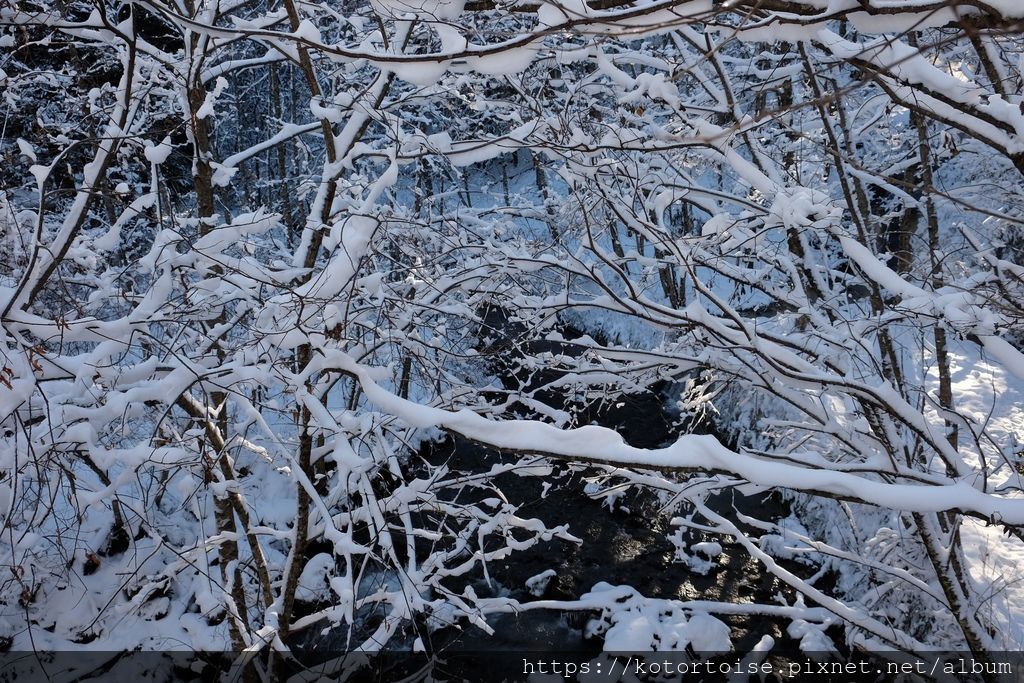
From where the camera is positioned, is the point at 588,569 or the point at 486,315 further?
the point at 588,569

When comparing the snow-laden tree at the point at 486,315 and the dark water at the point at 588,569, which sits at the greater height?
the snow-laden tree at the point at 486,315

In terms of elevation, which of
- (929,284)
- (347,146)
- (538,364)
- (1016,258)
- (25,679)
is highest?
(347,146)

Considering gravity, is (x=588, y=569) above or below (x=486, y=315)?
below

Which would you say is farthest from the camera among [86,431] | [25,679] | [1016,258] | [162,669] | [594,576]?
[1016,258]

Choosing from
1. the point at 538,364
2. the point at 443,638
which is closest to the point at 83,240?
the point at 538,364

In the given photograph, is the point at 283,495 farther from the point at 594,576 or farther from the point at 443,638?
the point at 594,576

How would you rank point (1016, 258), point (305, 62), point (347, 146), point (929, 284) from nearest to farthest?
point (929, 284) → point (347, 146) → point (305, 62) → point (1016, 258)

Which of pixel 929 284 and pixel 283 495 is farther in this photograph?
pixel 283 495

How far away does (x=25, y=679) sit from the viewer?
5.61m

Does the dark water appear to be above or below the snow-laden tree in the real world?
below

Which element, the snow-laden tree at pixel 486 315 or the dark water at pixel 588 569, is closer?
the snow-laden tree at pixel 486 315

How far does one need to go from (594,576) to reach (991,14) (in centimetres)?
656

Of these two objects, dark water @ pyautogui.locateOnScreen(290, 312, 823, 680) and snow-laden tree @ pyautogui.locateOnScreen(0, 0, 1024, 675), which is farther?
dark water @ pyautogui.locateOnScreen(290, 312, 823, 680)

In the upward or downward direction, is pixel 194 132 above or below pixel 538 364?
above
